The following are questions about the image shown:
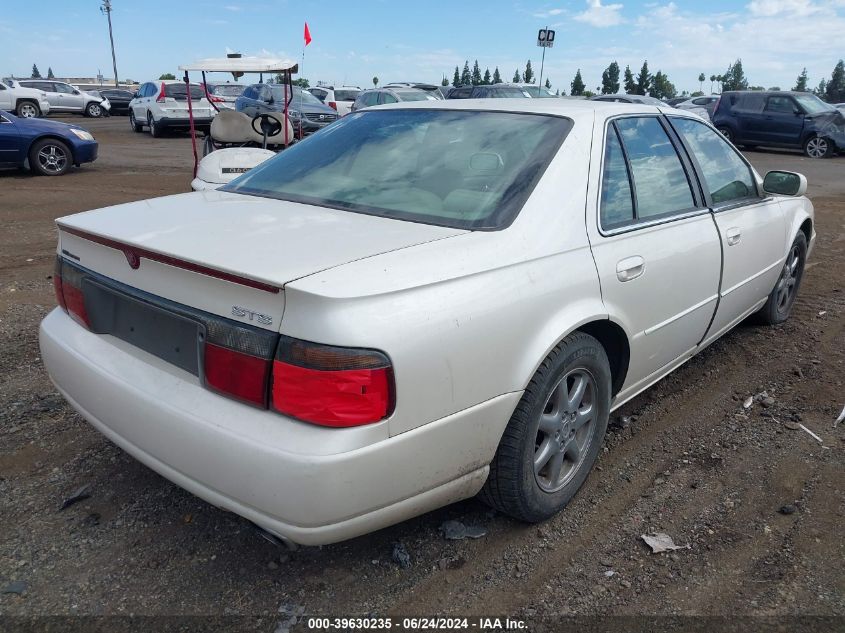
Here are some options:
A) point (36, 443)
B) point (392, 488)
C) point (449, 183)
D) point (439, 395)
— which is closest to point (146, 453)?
point (392, 488)

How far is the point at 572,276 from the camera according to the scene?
2.41 metres

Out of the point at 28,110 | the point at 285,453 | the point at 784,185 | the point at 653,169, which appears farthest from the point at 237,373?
the point at 28,110

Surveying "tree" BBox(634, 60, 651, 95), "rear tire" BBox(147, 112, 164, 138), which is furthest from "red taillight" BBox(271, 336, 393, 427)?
"tree" BBox(634, 60, 651, 95)

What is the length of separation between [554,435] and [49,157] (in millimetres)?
11690

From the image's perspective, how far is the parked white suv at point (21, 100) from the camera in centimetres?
2380

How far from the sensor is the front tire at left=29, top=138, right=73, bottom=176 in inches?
443

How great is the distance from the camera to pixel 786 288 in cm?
490

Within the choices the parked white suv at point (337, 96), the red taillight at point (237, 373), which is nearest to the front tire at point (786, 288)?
the red taillight at point (237, 373)

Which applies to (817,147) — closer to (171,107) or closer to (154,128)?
(171,107)

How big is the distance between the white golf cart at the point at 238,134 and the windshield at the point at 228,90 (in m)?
18.3

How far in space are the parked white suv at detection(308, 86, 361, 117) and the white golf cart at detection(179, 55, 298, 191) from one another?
45.0 ft

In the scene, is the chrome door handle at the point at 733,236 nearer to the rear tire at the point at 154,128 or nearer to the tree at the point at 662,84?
the rear tire at the point at 154,128

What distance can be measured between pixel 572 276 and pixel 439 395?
763 millimetres

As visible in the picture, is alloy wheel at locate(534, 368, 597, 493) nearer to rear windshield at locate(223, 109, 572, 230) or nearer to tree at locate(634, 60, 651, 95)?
rear windshield at locate(223, 109, 572, 230)
